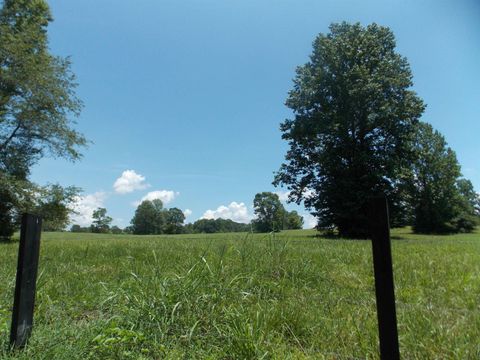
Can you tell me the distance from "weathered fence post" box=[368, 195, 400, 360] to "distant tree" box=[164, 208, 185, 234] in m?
126

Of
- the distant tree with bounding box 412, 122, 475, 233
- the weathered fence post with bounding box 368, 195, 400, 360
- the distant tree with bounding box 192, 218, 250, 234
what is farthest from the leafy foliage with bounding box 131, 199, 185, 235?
the weathered fence post with bounding box 368, 195, 400, 360

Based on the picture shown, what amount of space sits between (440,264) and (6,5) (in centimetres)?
3265

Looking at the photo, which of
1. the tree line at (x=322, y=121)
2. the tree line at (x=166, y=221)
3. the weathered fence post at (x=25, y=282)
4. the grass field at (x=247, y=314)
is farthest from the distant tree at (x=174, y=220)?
the weathered fence post at (x=25, y=282)

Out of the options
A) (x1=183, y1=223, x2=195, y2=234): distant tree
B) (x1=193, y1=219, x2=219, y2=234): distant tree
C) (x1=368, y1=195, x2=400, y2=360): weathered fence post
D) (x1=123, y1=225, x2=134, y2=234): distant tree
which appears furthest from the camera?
(x1=193, y1=219, x2=219, y2=234): distant tree

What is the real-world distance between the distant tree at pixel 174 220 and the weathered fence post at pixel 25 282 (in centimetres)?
12469

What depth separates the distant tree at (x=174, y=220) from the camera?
127 m

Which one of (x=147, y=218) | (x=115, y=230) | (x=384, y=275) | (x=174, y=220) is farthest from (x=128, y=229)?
(x=384, y=275)

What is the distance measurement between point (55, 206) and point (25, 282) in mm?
22863

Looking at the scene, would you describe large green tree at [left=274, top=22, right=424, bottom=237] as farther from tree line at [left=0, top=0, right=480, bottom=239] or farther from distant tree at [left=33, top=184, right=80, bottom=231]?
distant tree at [left=33, top=184, right=80, bottom=231]

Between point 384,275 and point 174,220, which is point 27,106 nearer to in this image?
point 384,275

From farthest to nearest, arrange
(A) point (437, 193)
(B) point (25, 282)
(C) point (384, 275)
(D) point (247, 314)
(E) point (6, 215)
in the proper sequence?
1. (A) point (437, 193)
2. (E) point (6, 215)
3. (D) point (247, 314)
4. (B) point (25, 282)
5. (C) point (384, 275)

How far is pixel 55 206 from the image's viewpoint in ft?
78.3

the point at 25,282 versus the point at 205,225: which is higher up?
the point at 205,225

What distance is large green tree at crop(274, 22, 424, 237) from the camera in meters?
29.8
